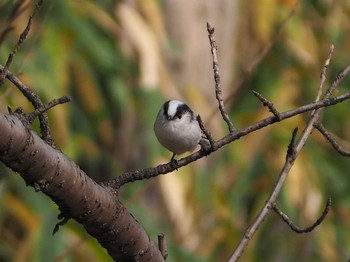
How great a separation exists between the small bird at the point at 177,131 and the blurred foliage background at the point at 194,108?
118cm

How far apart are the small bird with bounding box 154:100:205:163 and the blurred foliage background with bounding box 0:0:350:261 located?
1.18m

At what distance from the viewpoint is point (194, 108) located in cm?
348

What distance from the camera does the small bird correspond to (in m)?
1.64

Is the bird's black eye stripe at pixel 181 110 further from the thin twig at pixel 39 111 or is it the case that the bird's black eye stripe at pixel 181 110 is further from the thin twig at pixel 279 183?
the thin twig at pixel 39 111

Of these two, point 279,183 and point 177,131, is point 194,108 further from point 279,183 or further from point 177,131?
point 279,183

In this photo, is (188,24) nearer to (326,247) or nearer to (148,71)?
(148,71)

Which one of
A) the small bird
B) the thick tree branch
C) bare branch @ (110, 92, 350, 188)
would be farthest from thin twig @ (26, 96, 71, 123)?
the small bird

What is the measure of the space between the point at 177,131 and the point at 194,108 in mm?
1825

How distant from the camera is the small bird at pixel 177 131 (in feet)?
5.39

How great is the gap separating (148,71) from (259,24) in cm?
60

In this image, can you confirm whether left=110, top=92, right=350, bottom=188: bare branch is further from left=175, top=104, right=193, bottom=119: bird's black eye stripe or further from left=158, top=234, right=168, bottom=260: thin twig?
left=175, top=104, right=193, bottom=119: bird's black eye stripe

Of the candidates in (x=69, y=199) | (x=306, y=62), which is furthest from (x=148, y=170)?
(x=306, y=62)

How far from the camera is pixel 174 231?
3.46 m

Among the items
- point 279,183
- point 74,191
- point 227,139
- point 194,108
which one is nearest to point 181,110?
point 279,183
